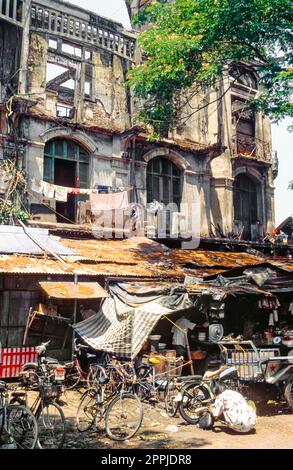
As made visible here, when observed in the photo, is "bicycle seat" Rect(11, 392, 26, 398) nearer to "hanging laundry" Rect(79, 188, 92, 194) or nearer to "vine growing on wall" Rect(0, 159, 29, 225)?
"vine growing on wall" Rect(0, 159, 29, 225)

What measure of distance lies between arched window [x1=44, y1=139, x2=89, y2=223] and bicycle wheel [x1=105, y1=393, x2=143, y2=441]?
10.6 meters

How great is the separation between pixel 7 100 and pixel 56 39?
3.93m

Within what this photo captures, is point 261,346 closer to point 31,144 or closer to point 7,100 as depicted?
point 31,144

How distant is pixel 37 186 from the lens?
16.3m

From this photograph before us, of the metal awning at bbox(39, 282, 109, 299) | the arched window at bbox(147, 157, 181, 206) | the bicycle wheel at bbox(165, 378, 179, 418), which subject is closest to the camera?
the bicycle wheel at bbox(165, 378, 179, 418)

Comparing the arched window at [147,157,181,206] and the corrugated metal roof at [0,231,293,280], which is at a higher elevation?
the arched window at [147,157,181,206]

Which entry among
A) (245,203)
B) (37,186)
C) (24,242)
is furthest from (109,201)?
(245,203)

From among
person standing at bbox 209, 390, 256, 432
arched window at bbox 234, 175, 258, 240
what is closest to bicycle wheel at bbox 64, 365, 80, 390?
person standing at bbox 209, 390, 256, 432

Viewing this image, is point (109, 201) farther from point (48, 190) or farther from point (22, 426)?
point (22, 426)

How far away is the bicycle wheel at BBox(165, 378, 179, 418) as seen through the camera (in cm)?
953

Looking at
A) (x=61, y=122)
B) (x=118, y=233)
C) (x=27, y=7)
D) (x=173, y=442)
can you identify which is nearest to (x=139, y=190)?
(x=118, y=233)

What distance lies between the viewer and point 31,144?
54.7 ft

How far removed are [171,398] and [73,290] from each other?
162 inches

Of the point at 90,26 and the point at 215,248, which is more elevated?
the point at 90,26
